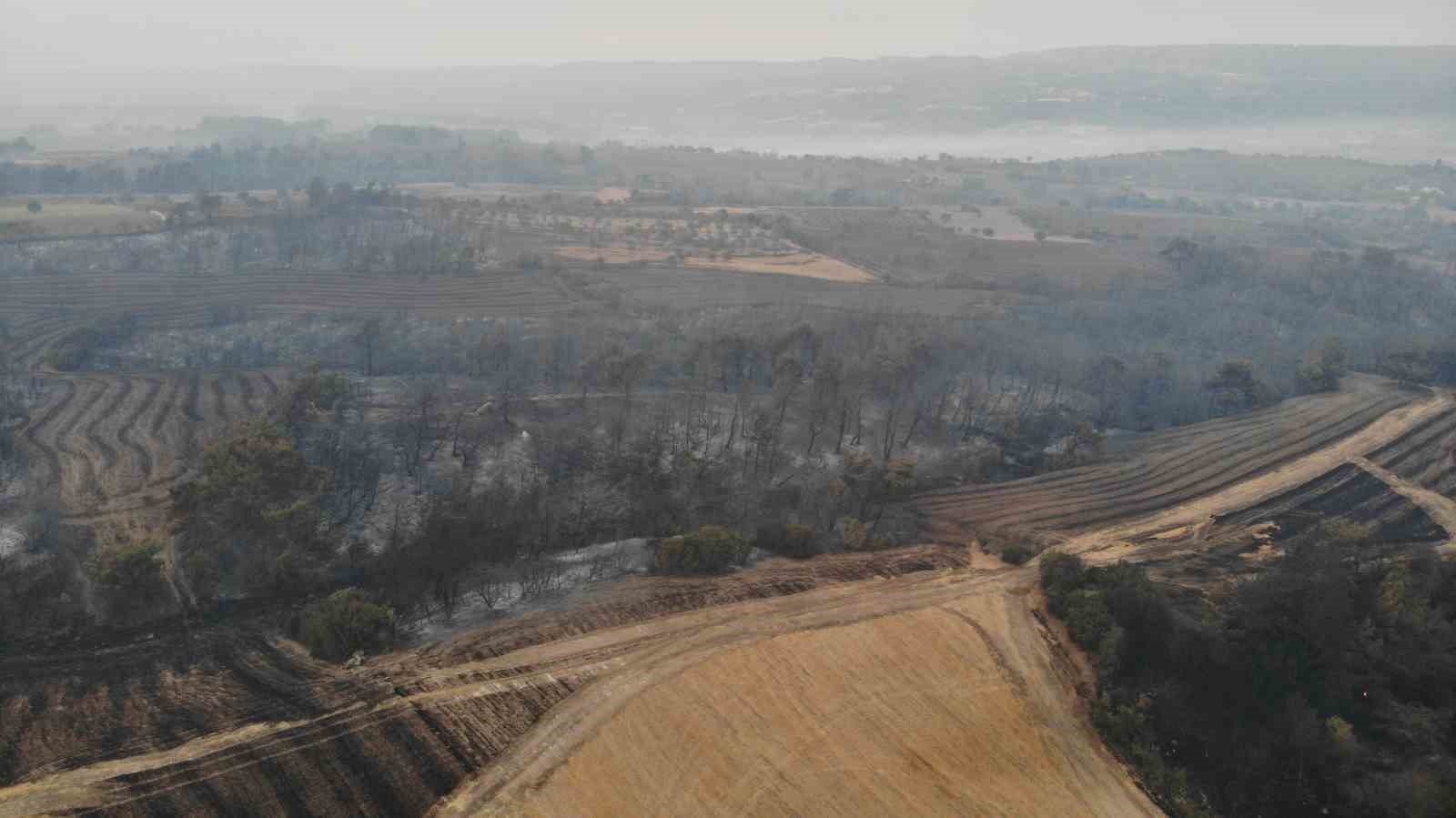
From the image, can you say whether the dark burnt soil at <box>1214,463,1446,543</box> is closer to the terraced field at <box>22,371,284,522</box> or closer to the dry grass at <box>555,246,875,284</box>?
the dry grass at <box>555,246,875,284</box>

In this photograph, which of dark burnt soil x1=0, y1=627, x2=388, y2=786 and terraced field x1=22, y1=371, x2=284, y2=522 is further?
terraced field x1=22, y1=371, x2=284, y2=522

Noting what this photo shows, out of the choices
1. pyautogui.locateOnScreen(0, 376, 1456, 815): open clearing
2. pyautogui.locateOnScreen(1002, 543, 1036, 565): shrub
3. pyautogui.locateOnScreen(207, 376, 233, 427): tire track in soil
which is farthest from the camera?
pyautogui.locateOnScreen(207, 376, 233, 427): tire track in soil

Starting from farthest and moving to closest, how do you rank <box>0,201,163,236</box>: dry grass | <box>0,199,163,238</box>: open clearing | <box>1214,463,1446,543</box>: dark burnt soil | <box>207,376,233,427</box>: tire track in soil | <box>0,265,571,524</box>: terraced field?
<box>0,201,163,236</box>: dry grass < <box>0,199,163,238</box>: open clearing < <box>207,376,233,427</box>: tire track in soil < <box>0,265,571,524</box>: terraced field < <box>1214,463,1446,543</box>: dark burnt soil

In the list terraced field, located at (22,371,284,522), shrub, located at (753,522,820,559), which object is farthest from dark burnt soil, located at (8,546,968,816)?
terraced field, located at (22,371,284,522)

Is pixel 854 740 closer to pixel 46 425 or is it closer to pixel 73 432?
pixel 73 432

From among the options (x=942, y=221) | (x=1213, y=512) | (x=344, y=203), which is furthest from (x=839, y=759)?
(x=942, y=221)

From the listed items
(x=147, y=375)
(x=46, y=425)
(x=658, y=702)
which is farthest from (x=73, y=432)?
(x=658, y=702)

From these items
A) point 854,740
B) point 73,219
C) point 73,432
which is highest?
point 73,219
